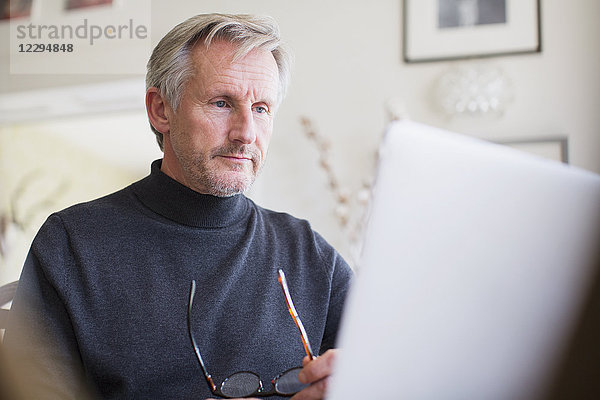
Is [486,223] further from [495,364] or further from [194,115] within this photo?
[194,115]

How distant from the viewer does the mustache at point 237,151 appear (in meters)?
1.42

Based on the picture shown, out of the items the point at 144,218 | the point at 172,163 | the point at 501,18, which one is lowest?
the point at 144,218

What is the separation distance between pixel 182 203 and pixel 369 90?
5.03 ft

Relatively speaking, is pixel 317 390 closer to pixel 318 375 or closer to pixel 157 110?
pixel 318 375

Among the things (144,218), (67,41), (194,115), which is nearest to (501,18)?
(194,115)

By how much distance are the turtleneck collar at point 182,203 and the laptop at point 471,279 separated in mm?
877

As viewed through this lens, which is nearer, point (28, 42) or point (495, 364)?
point (495, 364)

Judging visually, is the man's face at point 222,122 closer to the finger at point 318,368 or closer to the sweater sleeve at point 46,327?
the sweater sleeve at point 46,327

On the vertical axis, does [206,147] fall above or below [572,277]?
above

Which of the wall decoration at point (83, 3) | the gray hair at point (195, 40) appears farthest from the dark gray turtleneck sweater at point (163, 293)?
the wall decoration at point (83, 3)

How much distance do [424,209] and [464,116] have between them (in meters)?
2.13

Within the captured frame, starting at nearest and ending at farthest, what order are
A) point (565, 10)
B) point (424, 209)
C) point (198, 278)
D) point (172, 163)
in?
point (424, 209) → point (198, 278) → point (172, 163) → point (565, 10)

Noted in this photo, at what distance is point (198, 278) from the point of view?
4.41 feet

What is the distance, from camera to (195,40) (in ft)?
A: 4.77
